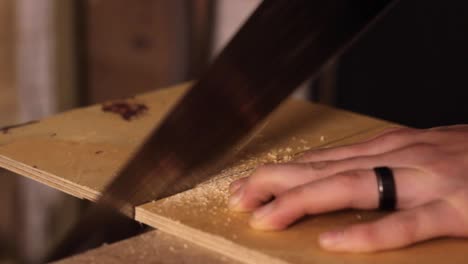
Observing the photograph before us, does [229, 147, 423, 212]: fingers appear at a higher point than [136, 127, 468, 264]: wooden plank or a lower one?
higher

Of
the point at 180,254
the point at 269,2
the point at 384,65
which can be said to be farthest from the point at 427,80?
the point at 180,254

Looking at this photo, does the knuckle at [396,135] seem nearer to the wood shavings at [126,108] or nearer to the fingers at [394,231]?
the fingers at [394,231]

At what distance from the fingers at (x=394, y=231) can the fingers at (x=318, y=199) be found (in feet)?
0.16

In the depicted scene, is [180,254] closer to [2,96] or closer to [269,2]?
[269,2]

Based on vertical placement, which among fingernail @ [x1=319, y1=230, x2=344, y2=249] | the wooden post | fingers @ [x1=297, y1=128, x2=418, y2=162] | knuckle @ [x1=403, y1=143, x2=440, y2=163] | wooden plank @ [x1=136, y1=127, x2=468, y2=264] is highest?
knuckle @ [x1=403, y1=143, x2=440, y2=163]

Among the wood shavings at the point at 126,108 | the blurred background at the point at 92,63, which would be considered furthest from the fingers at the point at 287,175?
the blurred background at the point at 92,63

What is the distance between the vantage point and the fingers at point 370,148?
3.28 ft

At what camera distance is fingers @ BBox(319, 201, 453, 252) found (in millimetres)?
846

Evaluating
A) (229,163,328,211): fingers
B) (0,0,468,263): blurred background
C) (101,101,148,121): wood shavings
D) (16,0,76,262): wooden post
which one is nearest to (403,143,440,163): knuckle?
(229,163,328,211): fingers

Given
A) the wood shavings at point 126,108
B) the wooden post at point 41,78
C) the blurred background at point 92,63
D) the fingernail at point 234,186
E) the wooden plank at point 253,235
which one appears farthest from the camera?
the wooden post at point 41,78

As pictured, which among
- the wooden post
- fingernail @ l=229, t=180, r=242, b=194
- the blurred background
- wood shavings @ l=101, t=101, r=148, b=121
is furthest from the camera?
the wooden post

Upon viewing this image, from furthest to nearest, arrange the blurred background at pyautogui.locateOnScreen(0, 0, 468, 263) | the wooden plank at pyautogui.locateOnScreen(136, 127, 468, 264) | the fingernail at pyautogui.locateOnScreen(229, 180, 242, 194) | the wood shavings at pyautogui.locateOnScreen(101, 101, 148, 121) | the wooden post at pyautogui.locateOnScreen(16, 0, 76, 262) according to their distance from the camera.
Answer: the wooden post at pyautogui.locateOnScreen(16, 0, 76, 262)
the blurred background at pyautogui.locateOnScreen(0, 0, 468, 263)
the wood shavings at pyautogui.locateOnScreen(101, 101, 148, 121)
the fingernail at pyautogui.locateOnScreen(229, 180, 242, 194)
the wooden plank at pyautogui.locateOnScreen(136, 127, 468, 264)

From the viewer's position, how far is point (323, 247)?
0.85m

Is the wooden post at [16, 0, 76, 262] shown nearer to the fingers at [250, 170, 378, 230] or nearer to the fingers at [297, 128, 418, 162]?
the fingers at [297, 128, 418, 162]
